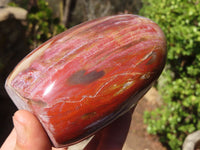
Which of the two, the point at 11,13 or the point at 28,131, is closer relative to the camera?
the point at 28,131

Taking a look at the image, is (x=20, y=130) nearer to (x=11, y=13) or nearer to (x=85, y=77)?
(x=85, y=77)

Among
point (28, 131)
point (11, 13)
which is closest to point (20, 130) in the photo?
point (28, 131)

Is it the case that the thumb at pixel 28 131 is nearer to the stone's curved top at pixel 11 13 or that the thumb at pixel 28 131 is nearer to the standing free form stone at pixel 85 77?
the standing free form stone at pixel 85 77

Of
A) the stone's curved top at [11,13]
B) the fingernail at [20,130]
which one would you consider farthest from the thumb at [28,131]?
the stone's curved top at [11,13]

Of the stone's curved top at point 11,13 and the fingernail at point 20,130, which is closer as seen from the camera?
the fingernail at point 20,130

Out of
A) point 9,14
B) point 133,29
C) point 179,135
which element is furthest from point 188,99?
point 9,14

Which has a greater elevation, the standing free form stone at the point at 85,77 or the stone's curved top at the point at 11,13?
the standing free form stone at the point at 85,77
